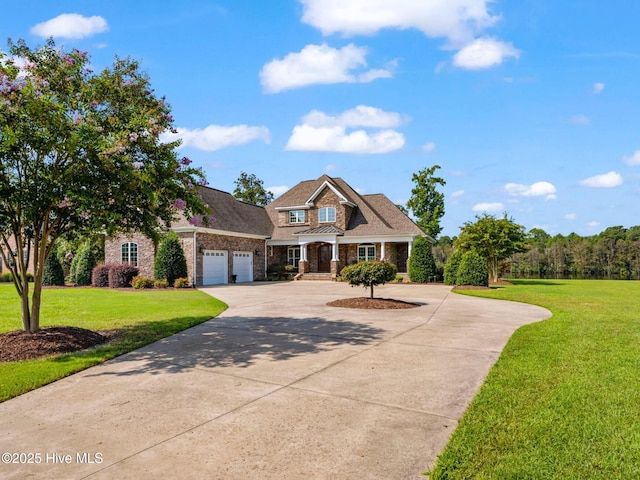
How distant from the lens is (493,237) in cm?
2677

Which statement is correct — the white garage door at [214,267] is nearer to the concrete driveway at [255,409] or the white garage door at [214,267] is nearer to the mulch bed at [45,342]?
the mulch bed at [45,342]

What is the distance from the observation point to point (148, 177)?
7293 mm

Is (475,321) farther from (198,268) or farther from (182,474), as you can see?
(198,268)

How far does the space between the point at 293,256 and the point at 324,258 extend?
2608mm

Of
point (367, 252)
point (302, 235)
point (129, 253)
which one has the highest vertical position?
point (302, 235)

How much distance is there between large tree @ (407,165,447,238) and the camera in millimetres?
46625

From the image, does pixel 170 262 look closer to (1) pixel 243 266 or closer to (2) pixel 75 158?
(1) pixel 243 266

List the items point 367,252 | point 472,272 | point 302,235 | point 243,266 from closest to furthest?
1. point 472,272
2. point 243,266
3. point 302,235
4. point 367,252

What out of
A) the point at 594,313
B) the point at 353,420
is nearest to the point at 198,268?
the point at 594,313

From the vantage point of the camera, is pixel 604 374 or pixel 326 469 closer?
pixel 326 469

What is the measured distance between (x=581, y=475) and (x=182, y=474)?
10.3ft

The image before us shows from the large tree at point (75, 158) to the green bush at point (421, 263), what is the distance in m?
20.5

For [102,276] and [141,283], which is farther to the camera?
[102,276]

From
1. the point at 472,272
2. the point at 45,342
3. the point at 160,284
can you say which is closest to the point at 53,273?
the point at 160,284
